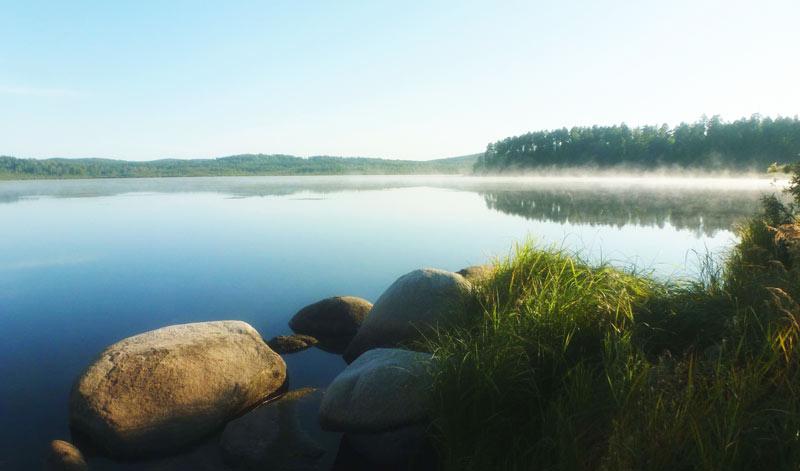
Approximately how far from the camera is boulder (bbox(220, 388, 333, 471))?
6324mm

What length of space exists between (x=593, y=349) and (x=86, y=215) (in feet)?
136

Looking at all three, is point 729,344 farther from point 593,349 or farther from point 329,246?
point 329,246

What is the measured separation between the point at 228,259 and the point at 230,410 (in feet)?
45.9

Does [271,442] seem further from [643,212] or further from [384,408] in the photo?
[643,212]

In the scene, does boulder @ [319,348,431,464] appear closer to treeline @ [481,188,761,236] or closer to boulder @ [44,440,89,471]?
boulder @ [44,440,89,471]

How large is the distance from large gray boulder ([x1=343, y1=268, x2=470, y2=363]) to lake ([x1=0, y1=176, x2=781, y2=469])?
3.01 ft

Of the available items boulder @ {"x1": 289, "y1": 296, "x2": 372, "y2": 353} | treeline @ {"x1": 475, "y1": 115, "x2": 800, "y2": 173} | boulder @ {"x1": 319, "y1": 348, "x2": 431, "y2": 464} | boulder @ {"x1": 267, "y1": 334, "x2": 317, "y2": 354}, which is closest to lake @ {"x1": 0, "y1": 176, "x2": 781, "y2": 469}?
boulder @ {"x1": 267, "y1": 334, "x2": 317, "y2": 354}

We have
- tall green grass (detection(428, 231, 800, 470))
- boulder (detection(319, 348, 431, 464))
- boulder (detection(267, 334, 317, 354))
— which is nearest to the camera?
tall green grass (detection(428, 231, 800, 470))

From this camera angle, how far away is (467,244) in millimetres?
22484

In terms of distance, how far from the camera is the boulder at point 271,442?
6.32 metres

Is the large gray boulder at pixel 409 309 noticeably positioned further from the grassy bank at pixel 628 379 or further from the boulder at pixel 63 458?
the boulder at pixel 63 458

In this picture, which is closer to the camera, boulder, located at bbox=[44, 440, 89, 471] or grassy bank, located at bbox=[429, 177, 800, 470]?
grassy bank, located at bbox=[429, 177, 800, 470]

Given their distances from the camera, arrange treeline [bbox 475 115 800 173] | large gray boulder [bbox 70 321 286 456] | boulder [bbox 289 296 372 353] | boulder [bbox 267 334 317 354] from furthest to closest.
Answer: treeline [bbox 475 115 800 173] → boulder [bbox 289 296 372 353] → boulder [bbox 267 334 317 354] → large gray boulder [bbox 70 321 286 456]

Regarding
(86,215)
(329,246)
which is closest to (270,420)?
(329,246)
